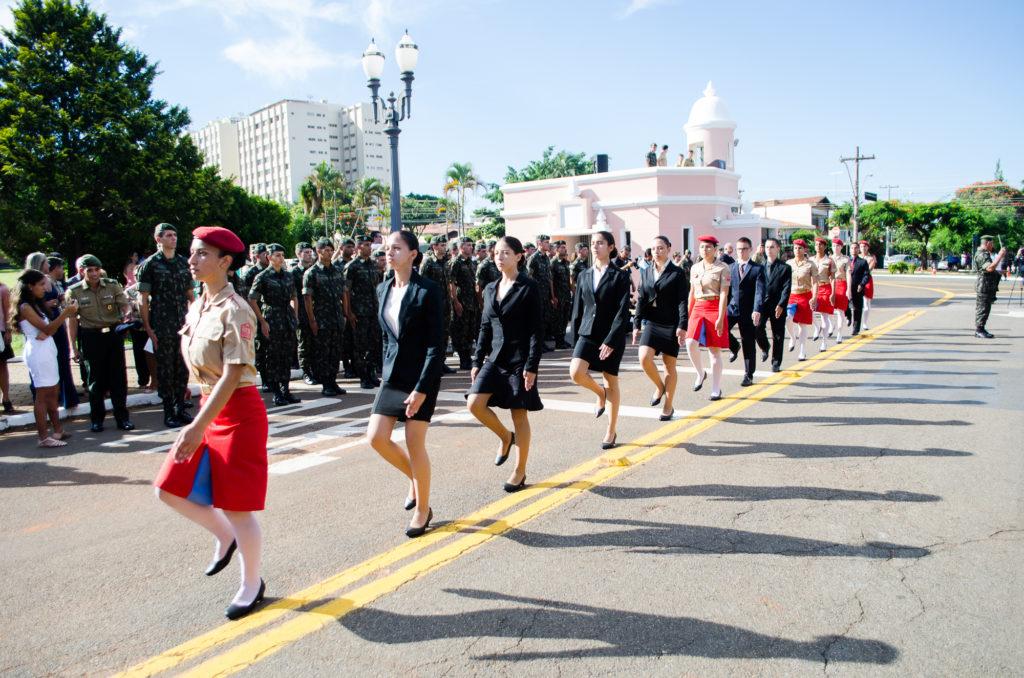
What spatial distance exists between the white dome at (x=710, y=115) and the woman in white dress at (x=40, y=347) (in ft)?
116

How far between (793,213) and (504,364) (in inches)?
3743

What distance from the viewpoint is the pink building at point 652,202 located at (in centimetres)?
3250

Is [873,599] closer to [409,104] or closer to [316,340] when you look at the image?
[316,340]

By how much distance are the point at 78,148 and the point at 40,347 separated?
3119 cm

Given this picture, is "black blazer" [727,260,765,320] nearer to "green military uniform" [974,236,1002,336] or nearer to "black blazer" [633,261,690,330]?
"black blazer" [633,261,690,330]

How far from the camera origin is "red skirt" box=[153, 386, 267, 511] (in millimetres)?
3520

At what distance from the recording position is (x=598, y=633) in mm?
3414

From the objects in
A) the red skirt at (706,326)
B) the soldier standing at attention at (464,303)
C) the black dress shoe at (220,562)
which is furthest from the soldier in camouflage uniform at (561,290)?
the black dress shoe at (220,562)

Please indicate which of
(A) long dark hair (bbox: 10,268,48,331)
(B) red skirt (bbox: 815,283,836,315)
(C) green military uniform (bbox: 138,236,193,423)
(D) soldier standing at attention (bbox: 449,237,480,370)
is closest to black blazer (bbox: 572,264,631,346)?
(C) green military uniform (bbox: 138,236,193,423)

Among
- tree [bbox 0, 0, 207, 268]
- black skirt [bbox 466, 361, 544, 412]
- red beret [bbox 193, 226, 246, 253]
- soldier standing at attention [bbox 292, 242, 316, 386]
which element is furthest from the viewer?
tree [bbox 0, 0, 207, 268]

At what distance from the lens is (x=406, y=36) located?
1430 cm

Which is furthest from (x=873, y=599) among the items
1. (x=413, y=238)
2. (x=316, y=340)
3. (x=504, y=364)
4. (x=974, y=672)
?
(x=316, y=340)

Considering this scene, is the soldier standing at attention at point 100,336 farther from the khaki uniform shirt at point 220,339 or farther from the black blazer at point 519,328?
the khaki uniform shirt at point 220,339

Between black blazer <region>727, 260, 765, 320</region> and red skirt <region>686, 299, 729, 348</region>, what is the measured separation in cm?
141
